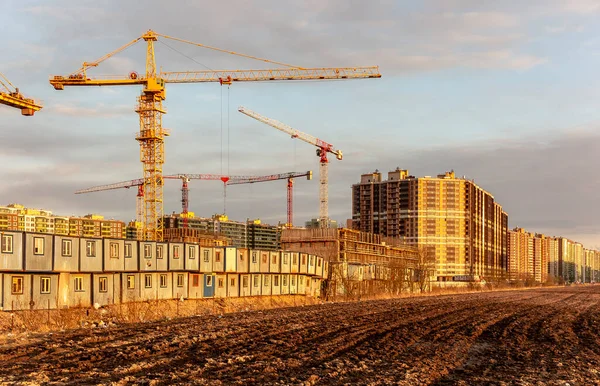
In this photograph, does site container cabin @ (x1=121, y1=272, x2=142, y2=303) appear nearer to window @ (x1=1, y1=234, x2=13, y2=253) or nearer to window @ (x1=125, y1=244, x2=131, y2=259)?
window @ (x1=125, y1=244, x2=131, y2=259)

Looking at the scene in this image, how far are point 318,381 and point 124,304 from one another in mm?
39278

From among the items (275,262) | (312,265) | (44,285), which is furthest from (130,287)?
(312,265)

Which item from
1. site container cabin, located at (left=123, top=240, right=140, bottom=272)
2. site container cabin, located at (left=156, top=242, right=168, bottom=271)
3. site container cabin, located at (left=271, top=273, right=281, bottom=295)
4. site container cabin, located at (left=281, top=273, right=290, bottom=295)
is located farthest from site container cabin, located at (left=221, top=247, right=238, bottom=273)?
site container cabin, located at (left=123, top=240, right=140, bottom=272)

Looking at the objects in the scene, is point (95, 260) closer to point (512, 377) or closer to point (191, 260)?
point (191, 260)

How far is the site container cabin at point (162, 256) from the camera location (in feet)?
Result: 212

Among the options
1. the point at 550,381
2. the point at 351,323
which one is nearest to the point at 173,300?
the point at 351,323

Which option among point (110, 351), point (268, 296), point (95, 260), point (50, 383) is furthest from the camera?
point (268, 296)

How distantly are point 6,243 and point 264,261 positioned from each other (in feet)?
123

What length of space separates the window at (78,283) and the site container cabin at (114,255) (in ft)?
8.25

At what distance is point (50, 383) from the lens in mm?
22141

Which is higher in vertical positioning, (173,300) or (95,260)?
(95,260)

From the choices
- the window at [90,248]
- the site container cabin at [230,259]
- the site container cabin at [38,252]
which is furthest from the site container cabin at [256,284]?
the site container cabin at [38,252]

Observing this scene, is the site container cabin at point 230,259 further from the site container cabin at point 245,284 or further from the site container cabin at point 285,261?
the site container cabin at point 285,261

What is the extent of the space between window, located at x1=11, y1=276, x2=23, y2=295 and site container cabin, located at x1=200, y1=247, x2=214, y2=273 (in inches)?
886
